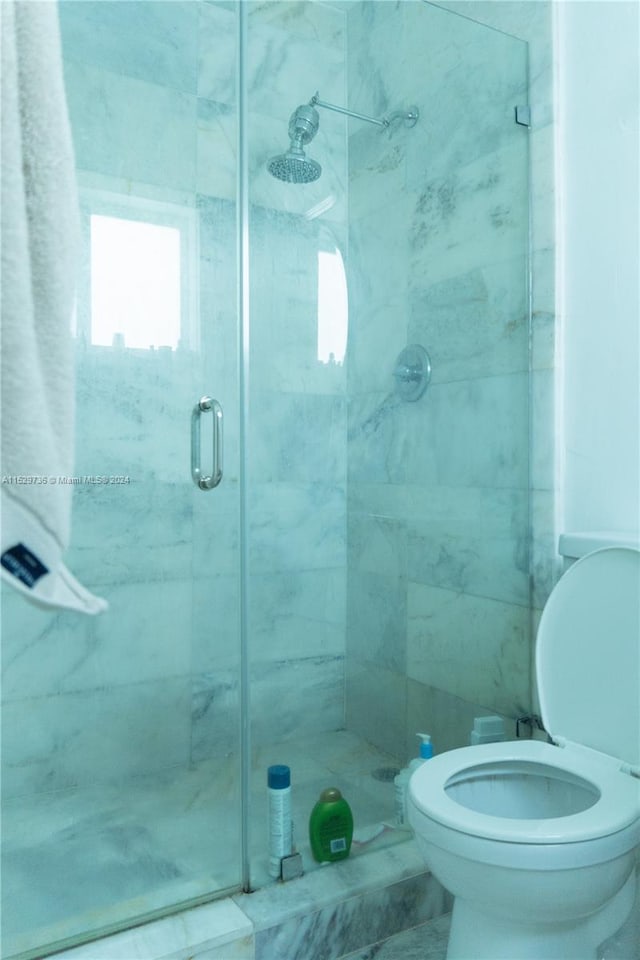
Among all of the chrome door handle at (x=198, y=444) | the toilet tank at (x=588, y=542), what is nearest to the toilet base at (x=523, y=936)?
the toilet tank at (x=588, y=542)

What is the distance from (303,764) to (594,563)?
83cm

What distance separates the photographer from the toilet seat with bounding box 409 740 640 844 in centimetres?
110

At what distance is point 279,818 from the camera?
5.02 ft

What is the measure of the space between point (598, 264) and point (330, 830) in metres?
1.35

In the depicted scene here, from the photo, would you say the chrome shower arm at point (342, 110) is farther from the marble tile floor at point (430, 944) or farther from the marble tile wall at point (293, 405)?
the marble tile floor at point (430, 944)

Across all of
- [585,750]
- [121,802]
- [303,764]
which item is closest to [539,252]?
[585,750]

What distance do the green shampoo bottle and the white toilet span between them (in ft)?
1.03

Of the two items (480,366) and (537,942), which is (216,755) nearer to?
(537,942)

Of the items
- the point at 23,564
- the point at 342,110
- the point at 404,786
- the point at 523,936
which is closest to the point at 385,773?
the point at 404,786

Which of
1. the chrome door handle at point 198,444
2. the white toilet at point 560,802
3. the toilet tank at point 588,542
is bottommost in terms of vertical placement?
the white toilet at point 560,802

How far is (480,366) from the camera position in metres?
1.86

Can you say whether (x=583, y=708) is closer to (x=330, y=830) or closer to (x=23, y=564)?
(x=330, y=830)

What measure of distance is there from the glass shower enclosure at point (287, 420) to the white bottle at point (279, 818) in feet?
0.38

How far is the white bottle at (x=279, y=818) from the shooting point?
1.50 meters
